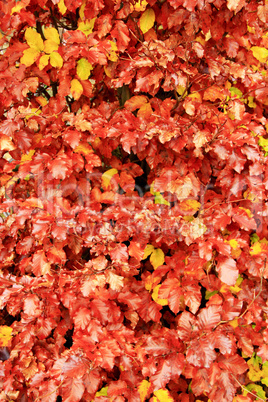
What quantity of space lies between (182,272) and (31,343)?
2.53 ft

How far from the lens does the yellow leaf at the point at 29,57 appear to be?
144 centimetres

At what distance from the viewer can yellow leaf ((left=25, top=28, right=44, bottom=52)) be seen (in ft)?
4.66

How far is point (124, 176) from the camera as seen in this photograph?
1.51m

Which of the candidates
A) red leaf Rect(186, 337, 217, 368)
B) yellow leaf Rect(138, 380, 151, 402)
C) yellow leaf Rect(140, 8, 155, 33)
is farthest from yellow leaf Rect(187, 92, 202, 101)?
yellow leaf Rect(138, 380, 151, 402)

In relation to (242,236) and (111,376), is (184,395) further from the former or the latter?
(242,236)

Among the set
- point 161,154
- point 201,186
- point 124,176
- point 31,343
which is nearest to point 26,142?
point 124,176

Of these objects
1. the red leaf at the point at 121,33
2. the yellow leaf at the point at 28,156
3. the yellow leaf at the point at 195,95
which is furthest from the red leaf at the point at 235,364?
the red leaf at the point at 121,33

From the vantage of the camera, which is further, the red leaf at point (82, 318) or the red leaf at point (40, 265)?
the red leaf at point (40, 265)

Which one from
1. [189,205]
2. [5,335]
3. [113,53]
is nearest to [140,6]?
[113,53]

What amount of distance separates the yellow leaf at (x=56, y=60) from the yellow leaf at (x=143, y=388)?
1375 mm

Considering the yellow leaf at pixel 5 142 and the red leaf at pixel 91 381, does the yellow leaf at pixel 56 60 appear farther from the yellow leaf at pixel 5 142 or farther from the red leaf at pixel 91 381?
the red leaf at pixel 91 381

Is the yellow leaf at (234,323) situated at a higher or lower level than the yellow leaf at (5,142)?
lower

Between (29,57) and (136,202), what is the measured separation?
2.57 feet

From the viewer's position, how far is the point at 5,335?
5.39ft
